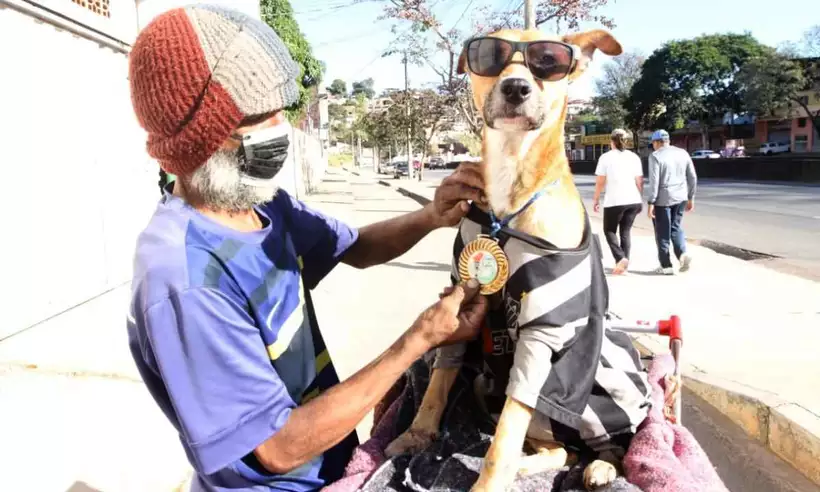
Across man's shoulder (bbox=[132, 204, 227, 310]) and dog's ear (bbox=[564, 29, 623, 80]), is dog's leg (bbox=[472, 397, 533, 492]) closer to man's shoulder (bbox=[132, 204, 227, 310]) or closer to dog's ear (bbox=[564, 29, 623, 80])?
man's shoulder (bbox=[132, 204, 227, 310])

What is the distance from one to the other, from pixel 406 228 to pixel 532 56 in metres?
0.75

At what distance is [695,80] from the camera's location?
50.3 metres

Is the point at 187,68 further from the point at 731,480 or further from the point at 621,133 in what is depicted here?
the point at 621,133

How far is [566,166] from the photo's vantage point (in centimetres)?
200

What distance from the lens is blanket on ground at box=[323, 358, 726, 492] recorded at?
1.54 m

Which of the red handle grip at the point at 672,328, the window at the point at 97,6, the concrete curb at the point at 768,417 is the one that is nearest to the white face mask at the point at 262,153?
the red handle grip at the point at 672,328

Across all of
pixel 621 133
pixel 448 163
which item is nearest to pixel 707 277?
pixel 621 133

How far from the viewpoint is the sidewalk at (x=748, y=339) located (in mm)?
3838

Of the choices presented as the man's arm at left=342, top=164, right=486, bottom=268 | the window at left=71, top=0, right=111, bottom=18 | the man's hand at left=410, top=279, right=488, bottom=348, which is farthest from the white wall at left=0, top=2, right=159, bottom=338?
the man's hand at left=410, top=279, right=488, bottom=348

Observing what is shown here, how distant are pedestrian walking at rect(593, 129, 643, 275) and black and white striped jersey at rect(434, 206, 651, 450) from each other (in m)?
6.69

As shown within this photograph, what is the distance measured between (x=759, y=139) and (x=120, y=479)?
60461 millimetres

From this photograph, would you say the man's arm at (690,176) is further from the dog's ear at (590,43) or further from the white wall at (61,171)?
the dog's ear at (590,43)

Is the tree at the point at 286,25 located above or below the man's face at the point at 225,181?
above

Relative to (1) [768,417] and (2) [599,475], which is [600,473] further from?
(1) [768,417]
